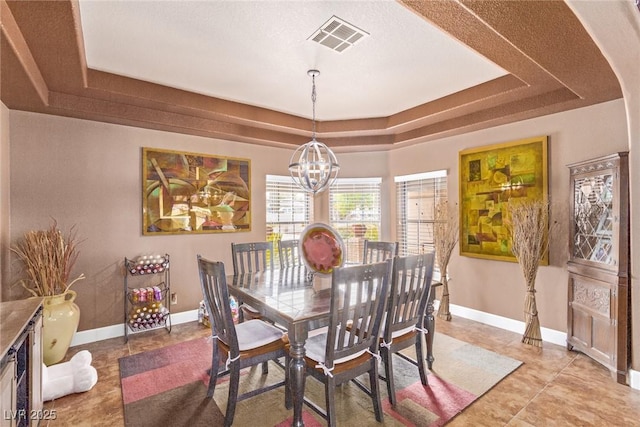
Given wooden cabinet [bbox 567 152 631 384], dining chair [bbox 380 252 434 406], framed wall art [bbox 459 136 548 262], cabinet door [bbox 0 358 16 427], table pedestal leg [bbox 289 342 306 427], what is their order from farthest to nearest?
framed wall art [bbox 459 136 548 262] → wooden cabinet [bbox 567 152 631 384] → dining chair [bbox 380 252 434 406] → table pedestal leg [bbox 289 342 306 427] → cabinet door [bbox 0 358 16 427]

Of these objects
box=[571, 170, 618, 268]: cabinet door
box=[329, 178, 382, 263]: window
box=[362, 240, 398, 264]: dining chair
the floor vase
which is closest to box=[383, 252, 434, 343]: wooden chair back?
box=[362, 240, 398, 264]: dining chair

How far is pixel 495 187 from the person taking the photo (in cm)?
400

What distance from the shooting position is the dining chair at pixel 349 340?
6.52 feet

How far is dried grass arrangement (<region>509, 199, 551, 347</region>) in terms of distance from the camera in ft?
11.2

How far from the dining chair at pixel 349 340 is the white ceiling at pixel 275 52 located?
69.8 inches

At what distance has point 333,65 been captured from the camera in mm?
2980

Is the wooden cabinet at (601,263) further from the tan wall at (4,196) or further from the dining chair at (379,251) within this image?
the tan wall at (4,196)

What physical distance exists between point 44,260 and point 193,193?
1732 mm

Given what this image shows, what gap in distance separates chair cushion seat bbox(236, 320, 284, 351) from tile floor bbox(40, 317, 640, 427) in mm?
732

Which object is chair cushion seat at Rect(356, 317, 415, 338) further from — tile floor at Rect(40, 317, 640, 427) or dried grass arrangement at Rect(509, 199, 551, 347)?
dried grass arrangement at Rect(509, 199, 551, 347)

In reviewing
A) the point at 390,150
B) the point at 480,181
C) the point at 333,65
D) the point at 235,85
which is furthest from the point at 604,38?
the point at 390,150

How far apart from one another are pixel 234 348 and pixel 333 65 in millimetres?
2573

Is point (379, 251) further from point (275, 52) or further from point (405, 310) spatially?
point (275, 52)

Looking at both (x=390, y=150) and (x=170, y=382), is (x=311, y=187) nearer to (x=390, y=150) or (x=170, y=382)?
(x=170, y=382)
